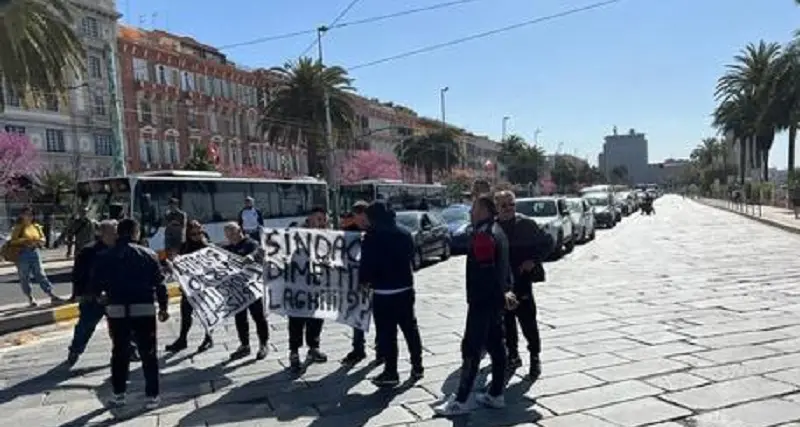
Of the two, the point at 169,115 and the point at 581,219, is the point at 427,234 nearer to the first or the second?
the point at 581,219

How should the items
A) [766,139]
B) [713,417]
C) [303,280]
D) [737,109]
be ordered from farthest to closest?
[737,109]
[766,139]
[303,280]
[713,417]

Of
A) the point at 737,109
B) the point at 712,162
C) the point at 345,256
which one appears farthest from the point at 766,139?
the point at 712,162

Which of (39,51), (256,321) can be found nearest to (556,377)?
(256,321)

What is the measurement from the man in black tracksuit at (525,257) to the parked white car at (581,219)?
54.1 ft

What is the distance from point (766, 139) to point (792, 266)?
47993mm

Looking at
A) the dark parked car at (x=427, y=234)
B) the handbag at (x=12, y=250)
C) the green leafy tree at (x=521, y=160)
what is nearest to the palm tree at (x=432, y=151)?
the green leafy tree at (x=521, y=160)

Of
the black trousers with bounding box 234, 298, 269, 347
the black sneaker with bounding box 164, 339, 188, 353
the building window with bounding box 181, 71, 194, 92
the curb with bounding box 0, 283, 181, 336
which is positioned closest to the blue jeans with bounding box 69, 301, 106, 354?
the black sneaker with bounding box 164, 339, 188, 353

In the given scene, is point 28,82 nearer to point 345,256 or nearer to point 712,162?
point 345,256

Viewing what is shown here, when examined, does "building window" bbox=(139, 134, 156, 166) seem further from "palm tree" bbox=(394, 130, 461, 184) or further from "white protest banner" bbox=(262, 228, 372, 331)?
"white protest banner" bbox=(262, 228, 372, 331)

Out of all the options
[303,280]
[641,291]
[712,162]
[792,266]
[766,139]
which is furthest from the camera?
[712,162]

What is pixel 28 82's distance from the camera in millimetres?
19594

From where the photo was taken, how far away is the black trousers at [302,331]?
755 centimetres

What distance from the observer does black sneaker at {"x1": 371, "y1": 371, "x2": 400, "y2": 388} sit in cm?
662

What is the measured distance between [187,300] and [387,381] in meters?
3.09
